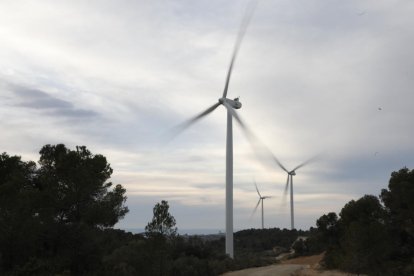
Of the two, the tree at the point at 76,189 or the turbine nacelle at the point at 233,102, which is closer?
the tree at the point at 76,189

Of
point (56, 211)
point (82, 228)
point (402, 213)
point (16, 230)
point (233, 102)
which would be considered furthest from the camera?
point (233, 102)

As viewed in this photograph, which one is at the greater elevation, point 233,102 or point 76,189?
point 233,102

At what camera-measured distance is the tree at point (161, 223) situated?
86.6 ft

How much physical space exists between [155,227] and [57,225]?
19.9 ft

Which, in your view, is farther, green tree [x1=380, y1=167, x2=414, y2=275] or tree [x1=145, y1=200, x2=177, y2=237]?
green tree [x1=380, y1=167, x2=414, y2=275]

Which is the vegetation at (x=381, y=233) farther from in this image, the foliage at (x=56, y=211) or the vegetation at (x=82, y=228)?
the foliage at (x=56, y=211)

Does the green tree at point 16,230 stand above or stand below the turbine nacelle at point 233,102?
below

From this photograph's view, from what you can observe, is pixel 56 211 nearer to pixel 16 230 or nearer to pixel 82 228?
pixel 82 228

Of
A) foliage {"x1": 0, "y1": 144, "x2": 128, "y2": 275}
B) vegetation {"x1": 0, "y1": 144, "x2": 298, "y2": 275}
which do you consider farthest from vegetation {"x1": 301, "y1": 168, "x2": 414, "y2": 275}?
foliage {"x1": 0, "y1": 144, "x2": 128, "y2": 275}

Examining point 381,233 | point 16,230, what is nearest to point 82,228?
point 16,230

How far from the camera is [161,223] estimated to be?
87.8 feet

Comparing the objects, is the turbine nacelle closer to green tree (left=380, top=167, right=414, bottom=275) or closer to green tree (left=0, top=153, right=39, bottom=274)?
green tree (left=380, top=167, right=414, bottom=275)

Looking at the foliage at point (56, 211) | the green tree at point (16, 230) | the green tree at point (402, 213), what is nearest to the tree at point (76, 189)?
the foliage at point (56, 211)

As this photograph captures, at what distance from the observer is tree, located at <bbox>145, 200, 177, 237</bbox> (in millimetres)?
26406
